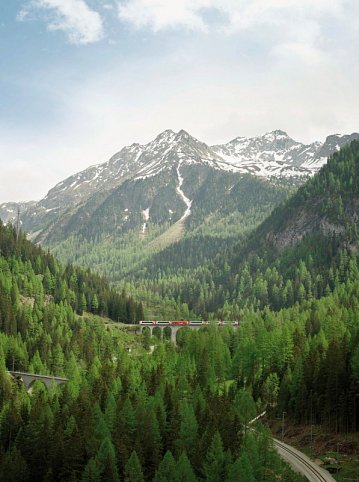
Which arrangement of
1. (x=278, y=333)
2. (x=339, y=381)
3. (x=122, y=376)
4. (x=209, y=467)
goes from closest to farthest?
1. (x=209, y=467)
2. (x=339, y=381)
3. (x=122, y=376)
4. (x=278, y=333)

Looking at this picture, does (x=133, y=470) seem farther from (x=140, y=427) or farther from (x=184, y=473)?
(x=140, y=427)

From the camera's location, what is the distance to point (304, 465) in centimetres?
7662

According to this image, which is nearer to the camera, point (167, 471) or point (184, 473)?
point (184, 473)

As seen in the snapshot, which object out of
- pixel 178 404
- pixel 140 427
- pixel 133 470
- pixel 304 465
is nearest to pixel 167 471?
pixel 133 470

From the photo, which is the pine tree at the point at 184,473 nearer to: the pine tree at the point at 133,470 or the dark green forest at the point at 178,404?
the dark green forest at the point at 178,404

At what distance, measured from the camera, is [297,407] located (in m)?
97.8

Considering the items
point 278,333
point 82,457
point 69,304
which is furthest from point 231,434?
point 69,304

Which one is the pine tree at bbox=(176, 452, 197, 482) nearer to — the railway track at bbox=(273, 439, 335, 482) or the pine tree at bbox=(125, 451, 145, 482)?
the pine tree at bbox=(125, 451, 145, 482)

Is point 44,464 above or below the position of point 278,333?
below

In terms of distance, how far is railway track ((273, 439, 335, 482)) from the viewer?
70.9m

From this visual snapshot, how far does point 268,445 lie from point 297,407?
31.4 metres

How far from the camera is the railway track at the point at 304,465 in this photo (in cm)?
7091

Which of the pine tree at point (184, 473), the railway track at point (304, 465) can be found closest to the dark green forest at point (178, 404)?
the pine tree at point (184, 473)

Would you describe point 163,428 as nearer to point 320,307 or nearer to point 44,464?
point 44,464
